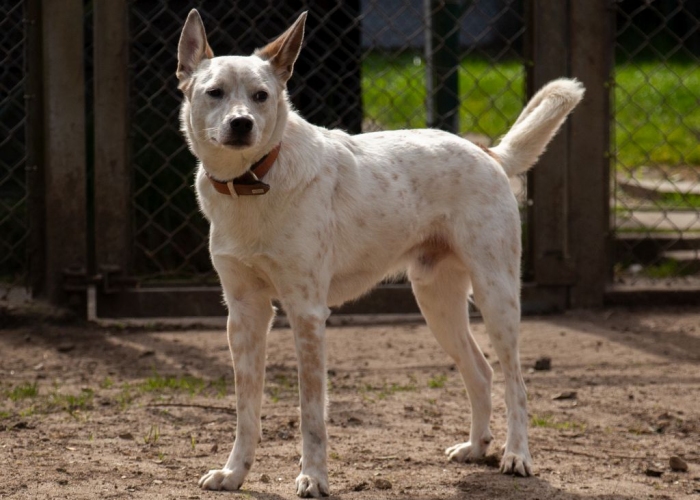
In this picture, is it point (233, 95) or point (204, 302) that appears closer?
point (233, 95)

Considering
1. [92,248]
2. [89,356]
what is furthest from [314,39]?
[89,356]

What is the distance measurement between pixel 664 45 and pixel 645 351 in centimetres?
976

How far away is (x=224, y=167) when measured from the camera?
3.22 m

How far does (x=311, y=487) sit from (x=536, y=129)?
1.59m

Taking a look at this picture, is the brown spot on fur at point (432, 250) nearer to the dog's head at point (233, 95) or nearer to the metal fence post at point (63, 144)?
the dog's head at point (233, 95)

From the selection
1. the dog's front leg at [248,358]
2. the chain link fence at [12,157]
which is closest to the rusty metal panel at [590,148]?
the dog's front leg at [248,358]

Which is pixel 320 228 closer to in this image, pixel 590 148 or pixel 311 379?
pixel 311 379

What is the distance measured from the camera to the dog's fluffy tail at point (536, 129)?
3.91 metres

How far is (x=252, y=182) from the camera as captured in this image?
3.21 metres

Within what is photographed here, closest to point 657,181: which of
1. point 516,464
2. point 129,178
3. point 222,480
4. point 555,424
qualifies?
point 129,178

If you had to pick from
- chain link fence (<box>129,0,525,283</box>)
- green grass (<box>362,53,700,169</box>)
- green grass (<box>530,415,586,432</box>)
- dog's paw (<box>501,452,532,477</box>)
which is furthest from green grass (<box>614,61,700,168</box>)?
dog's paw (<box>501,452,532,477</box>)

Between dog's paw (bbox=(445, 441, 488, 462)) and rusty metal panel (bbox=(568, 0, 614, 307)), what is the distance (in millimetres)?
2154

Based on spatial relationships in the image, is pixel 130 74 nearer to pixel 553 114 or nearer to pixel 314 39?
pixel 314 39

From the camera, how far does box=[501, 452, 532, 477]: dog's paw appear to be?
3.39 m
